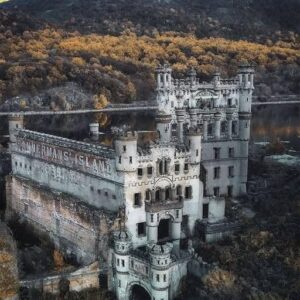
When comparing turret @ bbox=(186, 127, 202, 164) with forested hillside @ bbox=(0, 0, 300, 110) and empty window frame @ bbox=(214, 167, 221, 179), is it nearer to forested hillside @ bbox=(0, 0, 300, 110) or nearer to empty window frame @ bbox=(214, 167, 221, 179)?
empty window frame @ bbox=(214, 167, 221, 179)

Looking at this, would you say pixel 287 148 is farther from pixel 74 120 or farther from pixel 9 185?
pixel 74 120

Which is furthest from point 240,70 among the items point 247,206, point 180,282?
point 180,282

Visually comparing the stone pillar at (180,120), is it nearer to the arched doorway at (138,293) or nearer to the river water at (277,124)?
the arched doorway at (138,293)

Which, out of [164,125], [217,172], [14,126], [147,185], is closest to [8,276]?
[147,185]

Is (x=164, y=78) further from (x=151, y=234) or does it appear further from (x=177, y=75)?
(x=177, y=75)

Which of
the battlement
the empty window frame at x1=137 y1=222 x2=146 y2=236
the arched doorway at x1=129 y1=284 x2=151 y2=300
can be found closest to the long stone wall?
the empty window frame at x1=137 y1=222 x2=146 y2=236

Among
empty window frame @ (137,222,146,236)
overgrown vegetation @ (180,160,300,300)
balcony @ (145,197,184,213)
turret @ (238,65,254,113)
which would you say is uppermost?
turret @ (238,65,254,113)
